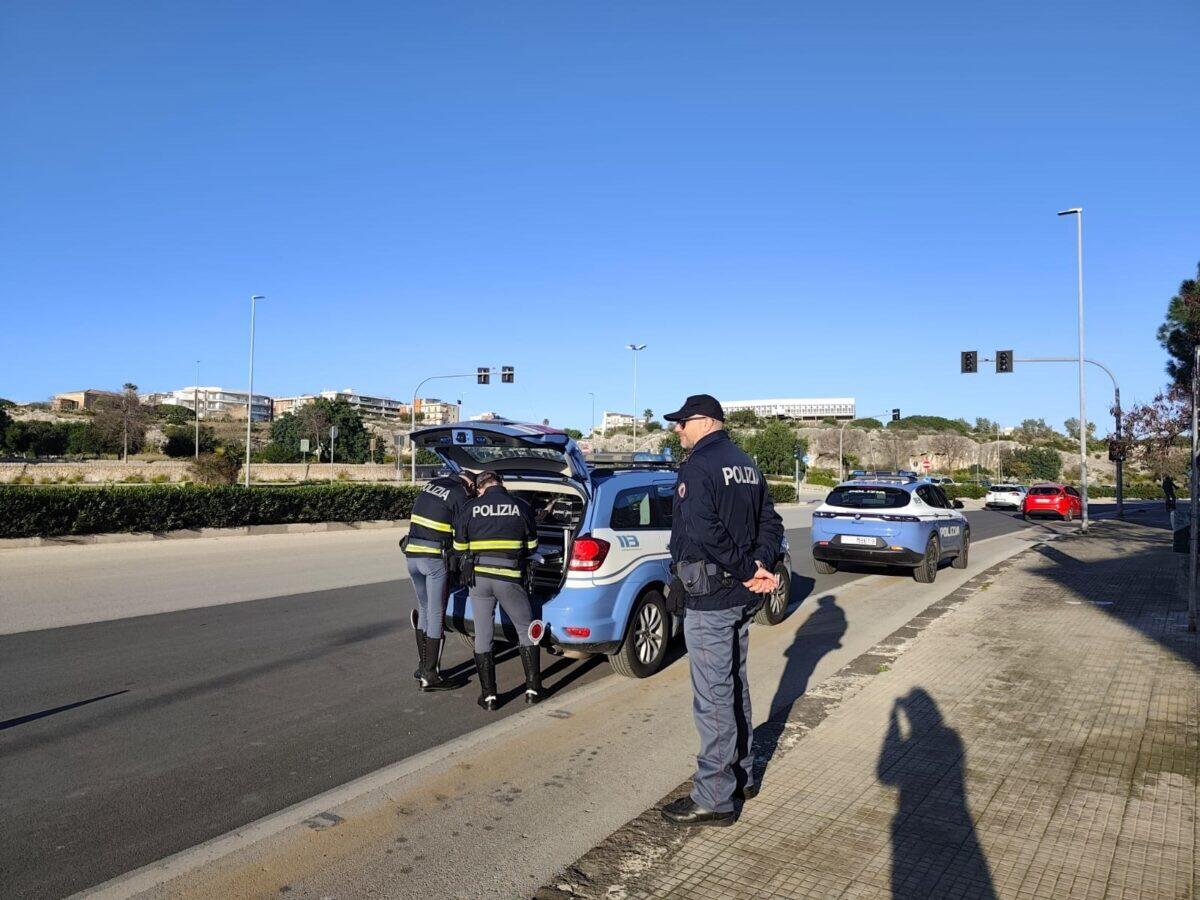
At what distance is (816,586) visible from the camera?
12.5 meters

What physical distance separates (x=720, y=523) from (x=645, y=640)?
2.98 metres

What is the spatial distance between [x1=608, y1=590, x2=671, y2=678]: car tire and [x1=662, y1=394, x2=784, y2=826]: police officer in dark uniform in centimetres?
244

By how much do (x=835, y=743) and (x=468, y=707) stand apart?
265 cm

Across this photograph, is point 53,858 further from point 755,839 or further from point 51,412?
point 51,412

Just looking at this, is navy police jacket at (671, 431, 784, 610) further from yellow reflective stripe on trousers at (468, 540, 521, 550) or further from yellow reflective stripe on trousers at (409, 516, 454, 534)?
yellow reflective stripe on trousers at (409, 516, 454, 534)

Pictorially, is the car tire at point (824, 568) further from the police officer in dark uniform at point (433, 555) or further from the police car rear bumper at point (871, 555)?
the police officer in dark uniform at point (433, 555)

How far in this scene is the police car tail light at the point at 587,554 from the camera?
20.5ft

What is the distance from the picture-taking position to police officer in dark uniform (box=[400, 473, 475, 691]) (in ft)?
20.6

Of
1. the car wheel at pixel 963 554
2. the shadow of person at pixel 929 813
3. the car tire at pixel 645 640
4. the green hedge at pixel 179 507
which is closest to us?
the shadow of person at pixel 929 813

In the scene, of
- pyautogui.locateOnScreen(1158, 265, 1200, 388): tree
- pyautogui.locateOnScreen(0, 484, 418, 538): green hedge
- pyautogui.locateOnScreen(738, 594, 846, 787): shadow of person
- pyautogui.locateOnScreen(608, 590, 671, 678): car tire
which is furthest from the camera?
pyautogui.locateOnScreen(1158, 265, 1200, 388): tree

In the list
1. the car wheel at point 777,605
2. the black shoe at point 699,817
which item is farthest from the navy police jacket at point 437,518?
the car wheel at point 777,605

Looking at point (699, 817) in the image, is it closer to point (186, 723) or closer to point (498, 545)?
point (498, 545)

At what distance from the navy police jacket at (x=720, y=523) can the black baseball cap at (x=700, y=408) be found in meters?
0.23

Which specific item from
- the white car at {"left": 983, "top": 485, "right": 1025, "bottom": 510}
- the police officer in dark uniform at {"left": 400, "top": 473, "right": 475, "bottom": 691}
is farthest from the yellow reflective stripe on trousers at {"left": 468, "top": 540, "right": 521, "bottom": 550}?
the white car at {"left": 983, "top": 485, "right": 1025, "bottom": 510}
